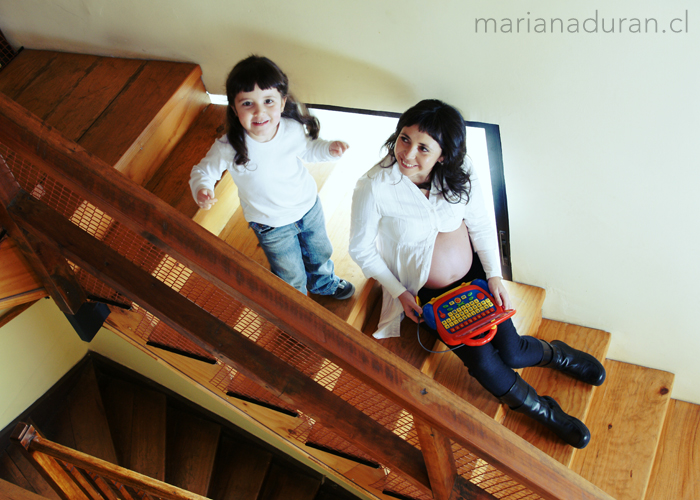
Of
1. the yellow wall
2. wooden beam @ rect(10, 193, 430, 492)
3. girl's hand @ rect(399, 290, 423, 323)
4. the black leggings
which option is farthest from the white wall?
the yellow wall

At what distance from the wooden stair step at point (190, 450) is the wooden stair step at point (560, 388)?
5.91 feet

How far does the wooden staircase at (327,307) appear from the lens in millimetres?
1793

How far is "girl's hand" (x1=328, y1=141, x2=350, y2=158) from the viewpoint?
148 cm

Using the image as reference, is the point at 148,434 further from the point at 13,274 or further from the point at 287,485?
the point at 13,274

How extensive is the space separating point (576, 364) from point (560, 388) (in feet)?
0.52

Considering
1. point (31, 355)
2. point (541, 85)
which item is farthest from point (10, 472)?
point (541, 85)

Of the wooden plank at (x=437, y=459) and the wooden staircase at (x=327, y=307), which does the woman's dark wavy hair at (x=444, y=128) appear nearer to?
the wooden staircase at (x=327, y=307)

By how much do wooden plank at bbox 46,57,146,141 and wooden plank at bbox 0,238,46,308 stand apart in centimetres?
61

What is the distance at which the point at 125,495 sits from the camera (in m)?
2.09

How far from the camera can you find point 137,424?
9.34 feet

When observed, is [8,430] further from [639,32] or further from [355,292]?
[639,32]

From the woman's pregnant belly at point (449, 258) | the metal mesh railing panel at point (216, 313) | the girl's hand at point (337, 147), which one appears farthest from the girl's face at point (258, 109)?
the woman's pregnant belly at point (449, 258)

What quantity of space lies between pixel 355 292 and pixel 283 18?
38.7 inches

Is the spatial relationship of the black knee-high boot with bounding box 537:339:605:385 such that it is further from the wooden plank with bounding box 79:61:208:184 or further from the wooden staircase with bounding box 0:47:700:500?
the wooden plank with bounding box 79:61:208:184
